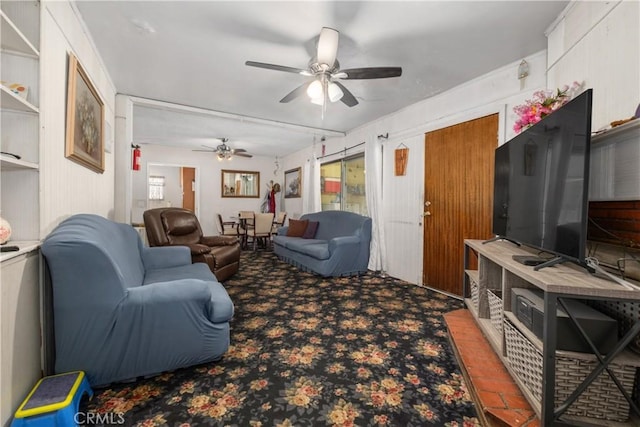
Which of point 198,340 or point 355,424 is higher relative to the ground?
point 198,340

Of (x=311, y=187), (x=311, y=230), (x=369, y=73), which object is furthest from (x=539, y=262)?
(x=311, y=187)

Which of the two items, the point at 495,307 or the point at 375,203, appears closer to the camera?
the point at 495,307

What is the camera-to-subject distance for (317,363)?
1.78 m

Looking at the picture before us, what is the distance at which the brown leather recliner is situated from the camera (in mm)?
3281

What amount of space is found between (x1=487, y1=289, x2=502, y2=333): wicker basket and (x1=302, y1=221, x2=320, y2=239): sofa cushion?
334 cm

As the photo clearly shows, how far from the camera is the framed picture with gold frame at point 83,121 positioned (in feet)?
5.81

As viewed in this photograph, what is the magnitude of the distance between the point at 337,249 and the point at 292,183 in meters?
3.83

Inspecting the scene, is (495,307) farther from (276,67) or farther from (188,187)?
(188,187)

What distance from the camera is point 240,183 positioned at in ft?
24.2

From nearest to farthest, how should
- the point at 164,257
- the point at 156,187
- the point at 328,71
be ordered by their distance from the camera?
the point at 328,71, the point at 164,257, the point at 156,187

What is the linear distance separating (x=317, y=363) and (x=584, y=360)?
135 cm

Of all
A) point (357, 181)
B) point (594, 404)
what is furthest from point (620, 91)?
point (357, 181)

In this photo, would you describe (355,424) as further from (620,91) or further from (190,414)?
(620,91)

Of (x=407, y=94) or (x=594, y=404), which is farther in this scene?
(x=407, y=94)
